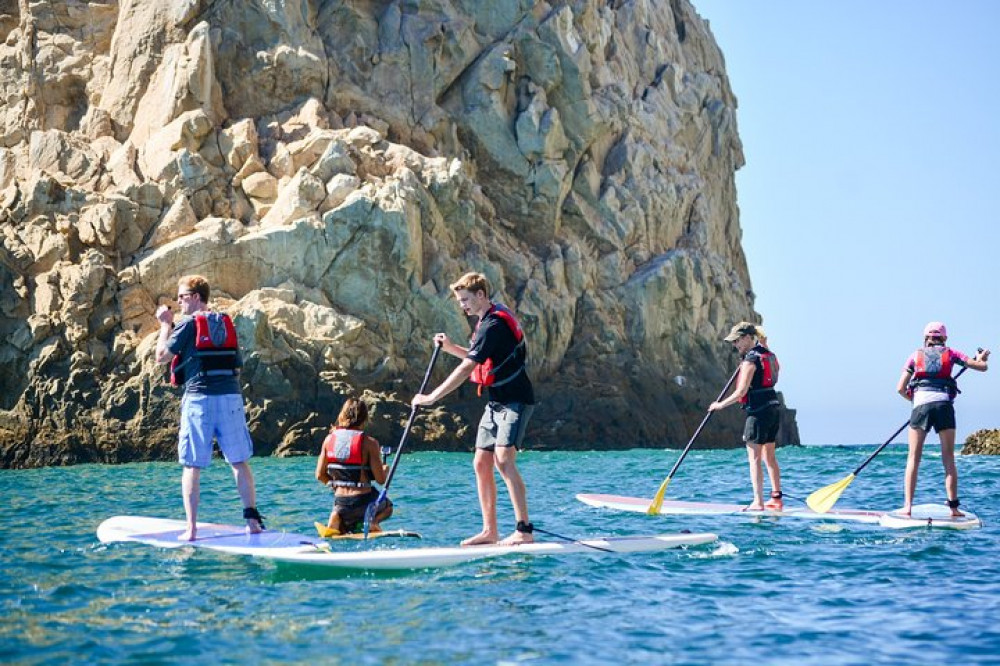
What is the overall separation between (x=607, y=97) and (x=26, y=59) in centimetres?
2189

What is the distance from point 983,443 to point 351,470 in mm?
33259

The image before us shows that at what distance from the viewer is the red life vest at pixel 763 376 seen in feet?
42.1

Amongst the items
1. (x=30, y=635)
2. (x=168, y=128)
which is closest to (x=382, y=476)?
(x=30, y=635)

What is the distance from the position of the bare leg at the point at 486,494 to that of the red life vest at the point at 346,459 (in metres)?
1.12

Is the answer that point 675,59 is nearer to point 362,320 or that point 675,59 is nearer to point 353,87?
point 353,87

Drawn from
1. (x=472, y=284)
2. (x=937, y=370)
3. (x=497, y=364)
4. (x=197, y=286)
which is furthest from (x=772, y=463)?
(x=197, y=286)

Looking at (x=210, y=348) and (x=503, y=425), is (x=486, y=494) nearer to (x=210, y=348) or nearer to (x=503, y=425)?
(x=503, y=425)

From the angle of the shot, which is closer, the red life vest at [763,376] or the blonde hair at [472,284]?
the blonde hair at [472,284]

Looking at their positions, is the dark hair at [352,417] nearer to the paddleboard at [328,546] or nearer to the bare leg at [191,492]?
the paddleboard at [328,546]

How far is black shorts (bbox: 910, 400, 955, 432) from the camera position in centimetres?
1149

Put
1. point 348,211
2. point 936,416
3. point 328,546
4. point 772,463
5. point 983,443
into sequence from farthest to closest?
1. point 983,443
2. point 348,211
3. point 772,463
4. point 936,416
5. point 328,546

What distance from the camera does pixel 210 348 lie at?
30.4 feet

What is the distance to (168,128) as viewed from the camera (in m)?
35.5

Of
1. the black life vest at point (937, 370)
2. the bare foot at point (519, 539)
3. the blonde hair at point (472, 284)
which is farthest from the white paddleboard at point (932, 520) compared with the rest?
the blonde hair at point (472, 284)
